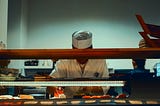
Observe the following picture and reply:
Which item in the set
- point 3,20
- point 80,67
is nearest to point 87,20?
point 3,20

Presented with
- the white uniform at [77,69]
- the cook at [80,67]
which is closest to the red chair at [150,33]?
the cook at [80,67]

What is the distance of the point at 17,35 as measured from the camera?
19.3 ft

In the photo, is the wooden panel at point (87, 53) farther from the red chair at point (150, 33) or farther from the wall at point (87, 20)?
the wall at point (87, 20)

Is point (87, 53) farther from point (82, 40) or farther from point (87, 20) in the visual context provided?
point (87, 20)

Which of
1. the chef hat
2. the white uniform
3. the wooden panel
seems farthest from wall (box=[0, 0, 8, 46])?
the wooden panel

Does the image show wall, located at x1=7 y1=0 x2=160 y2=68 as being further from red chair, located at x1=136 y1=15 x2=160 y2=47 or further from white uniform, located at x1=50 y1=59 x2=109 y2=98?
red chair, located at x1=136 y1=15 x2=160 y2=47

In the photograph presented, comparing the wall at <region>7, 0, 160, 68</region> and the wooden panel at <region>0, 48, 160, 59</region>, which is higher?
the wall at <region>7, 0, 160, 68</region>

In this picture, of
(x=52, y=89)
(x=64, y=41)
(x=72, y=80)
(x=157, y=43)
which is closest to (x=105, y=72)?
(x=52, y=89)

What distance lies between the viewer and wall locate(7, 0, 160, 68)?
628 centimetres

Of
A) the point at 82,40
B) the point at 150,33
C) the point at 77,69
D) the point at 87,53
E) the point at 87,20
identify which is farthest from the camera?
the point at 87,20

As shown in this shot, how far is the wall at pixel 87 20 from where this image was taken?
6281mm

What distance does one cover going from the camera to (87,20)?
6359 millimetres

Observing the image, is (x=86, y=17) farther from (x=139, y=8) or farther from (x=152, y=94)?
(x=152, y=94)

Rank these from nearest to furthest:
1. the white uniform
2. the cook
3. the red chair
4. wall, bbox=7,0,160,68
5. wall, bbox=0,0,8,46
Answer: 1. the red chair
2. the cook
3. the white uniform
4. wall, bbox=0,0,8,46
5. wall, bbox=7,0,160,68
